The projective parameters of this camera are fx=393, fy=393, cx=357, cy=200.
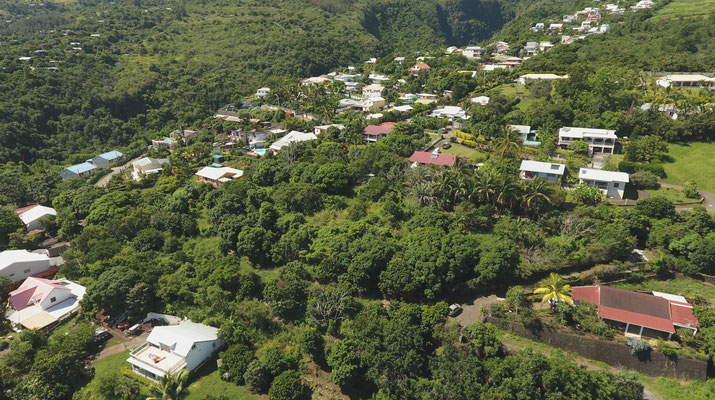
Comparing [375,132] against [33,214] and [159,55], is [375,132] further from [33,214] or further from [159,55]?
[159,55]

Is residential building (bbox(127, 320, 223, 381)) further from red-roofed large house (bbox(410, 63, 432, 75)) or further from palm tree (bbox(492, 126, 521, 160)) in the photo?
red-roofed large house (bbox(410, 63, 432, 75))

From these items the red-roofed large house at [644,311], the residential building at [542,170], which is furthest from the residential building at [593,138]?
the red-roofed large house at [644,311]

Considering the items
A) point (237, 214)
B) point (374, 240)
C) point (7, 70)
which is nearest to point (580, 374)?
point (374, 240)

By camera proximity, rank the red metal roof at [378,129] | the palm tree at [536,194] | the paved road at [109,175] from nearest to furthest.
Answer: the palm tree at [536,194] < the red metal roof at [378,129] < the paved road at [109,175]

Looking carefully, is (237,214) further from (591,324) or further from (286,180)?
(591,324)

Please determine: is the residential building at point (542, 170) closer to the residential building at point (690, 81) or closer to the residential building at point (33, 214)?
the residential building at point (690, 81)
